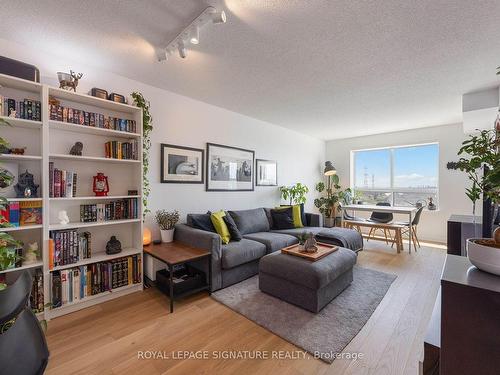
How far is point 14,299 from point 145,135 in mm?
2300

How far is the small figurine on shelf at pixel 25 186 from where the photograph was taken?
1972mm

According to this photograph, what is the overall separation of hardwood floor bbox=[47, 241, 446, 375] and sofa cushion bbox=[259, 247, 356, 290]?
48 centimetres

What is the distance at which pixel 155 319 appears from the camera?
6.74 feet

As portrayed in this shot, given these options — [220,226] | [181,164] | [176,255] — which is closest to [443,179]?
[220,226]

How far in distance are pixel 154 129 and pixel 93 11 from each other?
4.57 ft

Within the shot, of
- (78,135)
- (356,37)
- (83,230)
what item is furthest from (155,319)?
(356,37)

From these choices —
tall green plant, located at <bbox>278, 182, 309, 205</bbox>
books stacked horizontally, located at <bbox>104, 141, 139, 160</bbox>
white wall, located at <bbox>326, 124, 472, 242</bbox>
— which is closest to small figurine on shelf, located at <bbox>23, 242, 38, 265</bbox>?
books stacked horizontally, located at <bbox>104, 141, 139, 160</bbox>

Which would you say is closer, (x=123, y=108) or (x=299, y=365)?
(x=299, y=365)

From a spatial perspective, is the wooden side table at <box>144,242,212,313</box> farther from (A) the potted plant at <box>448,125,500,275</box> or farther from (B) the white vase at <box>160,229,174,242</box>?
(A) the potted plant at <box>448,125,500,275</box>

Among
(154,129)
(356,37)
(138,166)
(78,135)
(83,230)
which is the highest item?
(356,37)

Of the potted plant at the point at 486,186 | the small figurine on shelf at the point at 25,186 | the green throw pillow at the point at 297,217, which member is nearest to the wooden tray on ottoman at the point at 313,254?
the green throw pillow at the point at 297,217

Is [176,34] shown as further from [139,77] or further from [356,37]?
[356,37]

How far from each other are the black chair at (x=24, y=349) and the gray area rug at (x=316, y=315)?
155cm

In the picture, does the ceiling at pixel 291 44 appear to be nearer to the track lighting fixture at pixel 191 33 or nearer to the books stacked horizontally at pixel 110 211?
the track lighting fixture at pixel 191 33
